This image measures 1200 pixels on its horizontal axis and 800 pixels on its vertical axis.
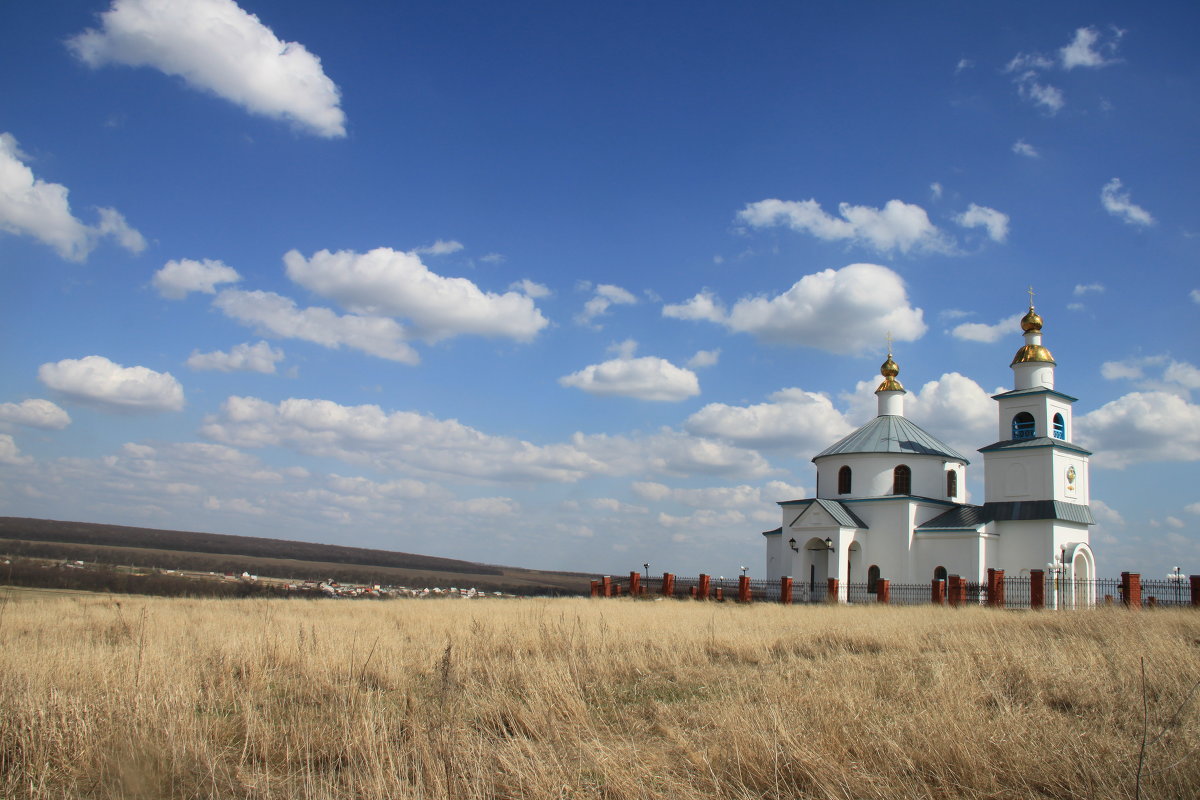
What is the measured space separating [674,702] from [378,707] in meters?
2.79

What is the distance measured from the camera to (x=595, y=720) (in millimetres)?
6992

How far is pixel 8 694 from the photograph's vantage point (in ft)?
21.8

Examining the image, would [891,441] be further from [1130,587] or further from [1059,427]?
[1130,587]

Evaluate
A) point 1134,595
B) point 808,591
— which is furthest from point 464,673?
point 808,591

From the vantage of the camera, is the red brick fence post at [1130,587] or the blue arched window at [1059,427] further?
the blue arched window at [1059,427]

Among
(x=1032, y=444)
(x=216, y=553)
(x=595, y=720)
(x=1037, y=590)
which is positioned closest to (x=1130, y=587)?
(x=1037, y=590)

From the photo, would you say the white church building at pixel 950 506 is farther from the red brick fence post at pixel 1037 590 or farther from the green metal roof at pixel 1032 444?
the red brick fence post at pixel 1037 590

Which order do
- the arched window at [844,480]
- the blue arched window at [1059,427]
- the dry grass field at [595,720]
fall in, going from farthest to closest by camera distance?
the arched window at [844,480]
the blue arched window at [1059,427]
the dry grass field at [595,720]

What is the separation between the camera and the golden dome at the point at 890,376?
1644 inches

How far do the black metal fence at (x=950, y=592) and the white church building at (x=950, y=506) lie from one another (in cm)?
73

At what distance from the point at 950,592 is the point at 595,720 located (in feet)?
79.1

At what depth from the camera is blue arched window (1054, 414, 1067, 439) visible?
35.3m

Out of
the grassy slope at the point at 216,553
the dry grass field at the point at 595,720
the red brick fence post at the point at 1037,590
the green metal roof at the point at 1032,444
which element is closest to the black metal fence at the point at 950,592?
the red brick fence post at the point at 1037,590

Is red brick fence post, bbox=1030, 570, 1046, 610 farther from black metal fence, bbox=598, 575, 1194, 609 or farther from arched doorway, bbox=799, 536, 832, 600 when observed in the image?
arched doorway, bbox=799, 536, 832, 600
